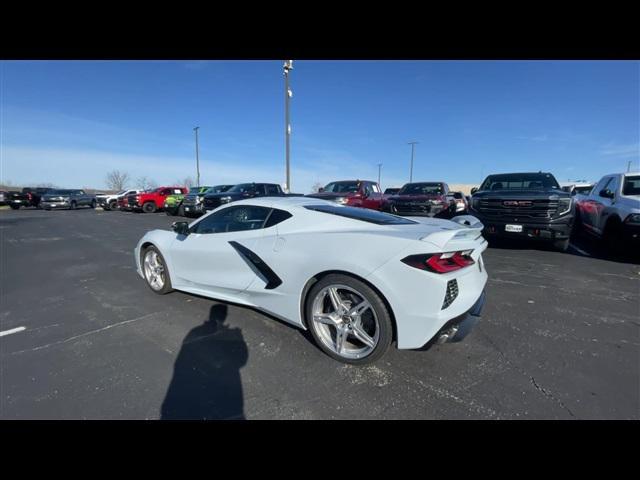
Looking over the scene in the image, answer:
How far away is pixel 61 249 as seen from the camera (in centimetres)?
718

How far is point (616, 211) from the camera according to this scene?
593 cm

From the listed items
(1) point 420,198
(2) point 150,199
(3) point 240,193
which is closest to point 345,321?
(1) point 420,198

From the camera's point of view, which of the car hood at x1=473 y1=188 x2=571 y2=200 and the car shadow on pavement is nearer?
the car shadow on pavement

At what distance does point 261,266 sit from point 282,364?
0.95 meters

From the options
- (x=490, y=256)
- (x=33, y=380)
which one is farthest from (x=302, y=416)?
(x=490, y=256)

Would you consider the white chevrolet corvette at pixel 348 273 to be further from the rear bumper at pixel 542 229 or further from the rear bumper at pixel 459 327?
the rear bumper at pixel 542 229

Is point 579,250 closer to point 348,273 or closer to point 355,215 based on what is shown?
point 355,215

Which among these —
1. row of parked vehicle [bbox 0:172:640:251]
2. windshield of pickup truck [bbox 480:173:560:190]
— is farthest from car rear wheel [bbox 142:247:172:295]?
windshield of pickup truck [bbox 480:173:560:190]

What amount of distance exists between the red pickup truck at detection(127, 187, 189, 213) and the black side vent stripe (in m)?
17.9

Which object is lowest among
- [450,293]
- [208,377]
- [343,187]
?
[208,377]

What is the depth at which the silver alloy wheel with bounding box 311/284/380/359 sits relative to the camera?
2.33m

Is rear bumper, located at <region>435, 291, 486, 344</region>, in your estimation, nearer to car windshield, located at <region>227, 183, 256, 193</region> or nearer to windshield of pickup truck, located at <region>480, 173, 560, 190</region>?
windshield of pickup truck, located at <region>480, 173, 560, 190</region>

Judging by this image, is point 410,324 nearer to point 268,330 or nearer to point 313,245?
point 313,245
